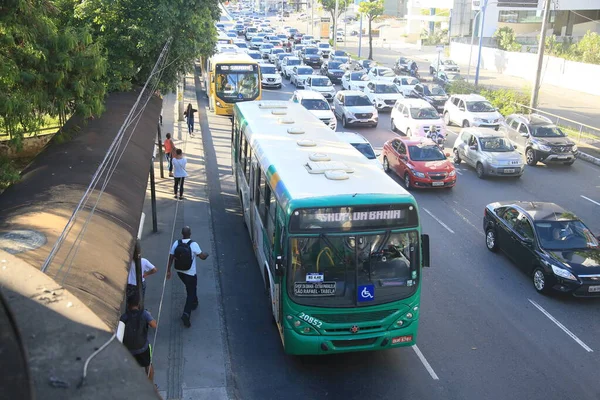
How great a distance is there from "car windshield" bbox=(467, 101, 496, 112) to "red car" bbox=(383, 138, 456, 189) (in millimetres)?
9717

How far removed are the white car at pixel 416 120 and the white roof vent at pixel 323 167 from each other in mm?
17006

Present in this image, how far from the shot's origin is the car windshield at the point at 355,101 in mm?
31750

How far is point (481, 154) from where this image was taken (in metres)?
22.5

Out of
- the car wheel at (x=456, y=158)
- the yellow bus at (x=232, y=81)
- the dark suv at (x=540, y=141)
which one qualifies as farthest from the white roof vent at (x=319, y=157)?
the yellow bus at (x=232, y=81)

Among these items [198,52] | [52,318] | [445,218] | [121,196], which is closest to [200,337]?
[121,196]

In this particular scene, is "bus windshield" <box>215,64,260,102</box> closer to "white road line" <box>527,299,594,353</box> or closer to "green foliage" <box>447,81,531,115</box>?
"green foliage" <box>447,81,531,115</box>

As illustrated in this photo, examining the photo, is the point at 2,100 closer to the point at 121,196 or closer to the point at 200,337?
the point at 121,196

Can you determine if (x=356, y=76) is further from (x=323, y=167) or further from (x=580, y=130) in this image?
(x=323, y=167)

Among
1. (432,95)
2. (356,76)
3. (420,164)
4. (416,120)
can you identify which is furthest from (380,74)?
(420,164)

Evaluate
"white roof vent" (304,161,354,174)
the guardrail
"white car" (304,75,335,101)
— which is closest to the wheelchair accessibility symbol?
"white roof vent" (304,161,354,174)

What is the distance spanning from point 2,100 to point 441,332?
27.7 feet

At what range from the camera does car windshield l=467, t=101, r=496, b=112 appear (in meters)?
30.5

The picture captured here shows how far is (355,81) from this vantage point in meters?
41.5

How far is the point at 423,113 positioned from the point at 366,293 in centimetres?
2055
